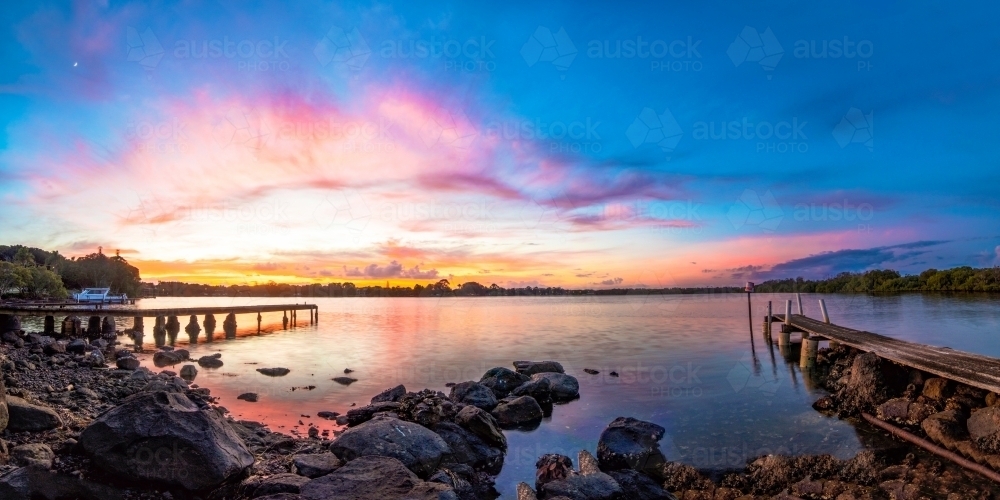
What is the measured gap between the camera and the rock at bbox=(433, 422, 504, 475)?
11.8 m

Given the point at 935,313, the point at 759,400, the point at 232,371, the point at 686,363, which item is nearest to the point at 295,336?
the point at 232,371

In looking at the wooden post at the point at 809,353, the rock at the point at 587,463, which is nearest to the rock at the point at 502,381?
the rock at the point at 587,463

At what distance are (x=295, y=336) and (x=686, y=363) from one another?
33.2m

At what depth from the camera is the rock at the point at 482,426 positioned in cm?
1317

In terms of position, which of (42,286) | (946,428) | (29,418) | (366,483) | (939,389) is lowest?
(946,428)

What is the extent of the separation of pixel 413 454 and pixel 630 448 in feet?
17.0

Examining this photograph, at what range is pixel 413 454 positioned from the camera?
10016 millimetres

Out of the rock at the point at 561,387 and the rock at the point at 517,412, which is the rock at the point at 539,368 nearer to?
the rock at the point at 561,387

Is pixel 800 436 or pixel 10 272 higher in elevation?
pixel 10 272

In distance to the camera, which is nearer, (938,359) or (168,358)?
(938,359)

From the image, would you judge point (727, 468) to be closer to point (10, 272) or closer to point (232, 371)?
point (232, 371)

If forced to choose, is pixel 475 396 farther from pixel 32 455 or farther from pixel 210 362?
pixel 210 362

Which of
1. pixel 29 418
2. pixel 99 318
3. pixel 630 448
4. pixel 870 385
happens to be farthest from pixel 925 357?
pixel 99 318

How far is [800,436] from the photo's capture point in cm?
1421
